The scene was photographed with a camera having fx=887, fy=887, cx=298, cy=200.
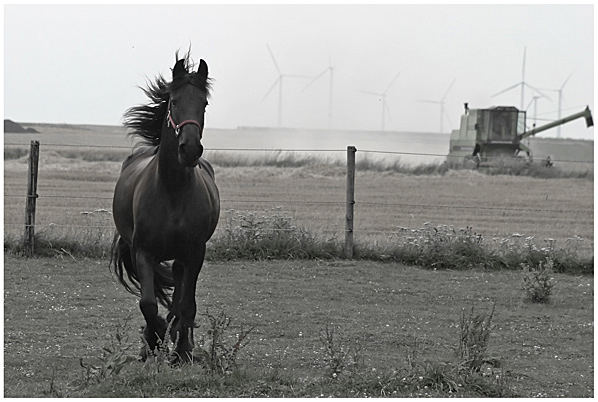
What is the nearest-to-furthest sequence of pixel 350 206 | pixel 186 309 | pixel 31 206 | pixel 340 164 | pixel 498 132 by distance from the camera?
pixel 186 309
pixel 31 206
pixel 350 206
pixel 340 164
pixel 498 132

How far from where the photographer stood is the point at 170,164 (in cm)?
669

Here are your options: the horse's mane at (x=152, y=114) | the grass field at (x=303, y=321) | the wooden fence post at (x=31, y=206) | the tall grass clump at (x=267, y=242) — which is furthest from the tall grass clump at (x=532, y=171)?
the horse's mane at (x=152, y=114)

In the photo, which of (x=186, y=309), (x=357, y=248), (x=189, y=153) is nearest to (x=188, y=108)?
(x=189, y=153)

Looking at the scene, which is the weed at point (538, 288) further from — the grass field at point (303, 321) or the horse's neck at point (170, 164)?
the horse's neck at point (170, 164)

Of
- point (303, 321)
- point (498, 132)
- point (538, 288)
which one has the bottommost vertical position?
point (303, 321)

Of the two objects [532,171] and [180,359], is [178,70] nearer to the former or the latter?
[180,359]

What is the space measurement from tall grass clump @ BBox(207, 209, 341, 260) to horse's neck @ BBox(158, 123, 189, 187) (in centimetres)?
583

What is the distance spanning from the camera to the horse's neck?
6660 mm

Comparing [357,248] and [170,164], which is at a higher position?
[170,164]

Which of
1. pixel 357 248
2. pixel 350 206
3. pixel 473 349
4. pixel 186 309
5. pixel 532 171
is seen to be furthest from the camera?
pixel 532 171

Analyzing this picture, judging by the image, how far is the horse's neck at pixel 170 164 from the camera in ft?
21.9

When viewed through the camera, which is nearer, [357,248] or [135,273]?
[135,273]

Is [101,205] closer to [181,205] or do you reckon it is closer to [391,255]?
[391,255]

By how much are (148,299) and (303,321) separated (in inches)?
100
